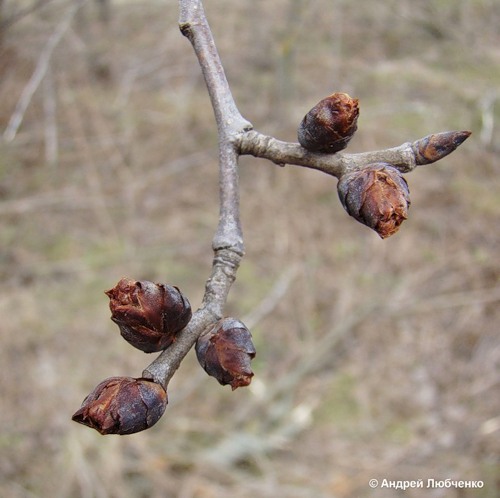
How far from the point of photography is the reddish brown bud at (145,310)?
0.81 meters

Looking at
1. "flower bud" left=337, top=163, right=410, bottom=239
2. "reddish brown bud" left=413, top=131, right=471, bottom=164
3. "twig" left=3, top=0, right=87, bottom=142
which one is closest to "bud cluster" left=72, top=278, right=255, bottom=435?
"flower bud" left=337, top=163, right=410, bottom=239

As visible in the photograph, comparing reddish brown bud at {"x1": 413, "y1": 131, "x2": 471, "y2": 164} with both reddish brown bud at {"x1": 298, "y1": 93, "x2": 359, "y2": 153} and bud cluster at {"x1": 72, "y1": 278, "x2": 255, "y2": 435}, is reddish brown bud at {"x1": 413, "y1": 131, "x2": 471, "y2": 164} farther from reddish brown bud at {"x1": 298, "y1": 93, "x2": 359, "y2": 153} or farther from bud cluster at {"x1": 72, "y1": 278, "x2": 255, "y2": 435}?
bud cluster at {"x1": 72, "y1": 278, "x2": 255, "y2": 435}

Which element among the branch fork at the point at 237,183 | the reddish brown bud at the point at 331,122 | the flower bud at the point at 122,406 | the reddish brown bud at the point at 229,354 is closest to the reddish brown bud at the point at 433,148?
the branch fork at the point at 237,183

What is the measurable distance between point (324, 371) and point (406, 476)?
106 centimetres

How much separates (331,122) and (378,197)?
6.6 inches

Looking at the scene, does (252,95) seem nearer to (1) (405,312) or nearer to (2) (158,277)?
(2) (158,277)

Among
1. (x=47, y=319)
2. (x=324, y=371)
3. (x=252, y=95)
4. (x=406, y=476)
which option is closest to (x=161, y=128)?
(x=252, y=95)

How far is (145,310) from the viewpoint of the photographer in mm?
825

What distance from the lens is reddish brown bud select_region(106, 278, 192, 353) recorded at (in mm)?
812

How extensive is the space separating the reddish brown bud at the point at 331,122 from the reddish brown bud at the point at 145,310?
1.12 feet

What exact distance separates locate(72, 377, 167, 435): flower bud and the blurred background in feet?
8.60

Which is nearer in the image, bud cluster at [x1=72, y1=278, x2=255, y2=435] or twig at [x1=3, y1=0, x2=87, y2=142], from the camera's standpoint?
bud cluster at [x1=72, y1=278, x2=255, y2=435]

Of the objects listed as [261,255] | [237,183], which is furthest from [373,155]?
[261,255]

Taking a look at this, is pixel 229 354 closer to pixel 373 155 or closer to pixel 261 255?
pixel 373 155
